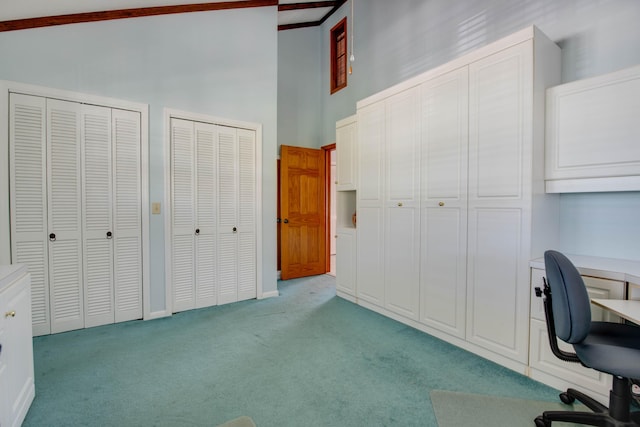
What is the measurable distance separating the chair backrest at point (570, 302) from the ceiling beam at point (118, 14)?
13.6 ft

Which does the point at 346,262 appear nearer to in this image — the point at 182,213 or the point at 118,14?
the point at 182,213

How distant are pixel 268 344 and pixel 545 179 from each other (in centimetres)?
259

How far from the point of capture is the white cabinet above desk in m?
1.86

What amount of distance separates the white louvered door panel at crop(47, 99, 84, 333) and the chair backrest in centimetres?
378

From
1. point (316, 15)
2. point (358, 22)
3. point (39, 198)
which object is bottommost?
point (39, 198)

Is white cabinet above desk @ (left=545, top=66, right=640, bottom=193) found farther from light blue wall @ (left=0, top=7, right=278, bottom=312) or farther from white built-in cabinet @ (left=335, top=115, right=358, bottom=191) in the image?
light blue wall @ (left=0, top=7, right=278, bottom=312)

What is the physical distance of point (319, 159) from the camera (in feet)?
17.4

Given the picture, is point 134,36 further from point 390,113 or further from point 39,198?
point 390,113

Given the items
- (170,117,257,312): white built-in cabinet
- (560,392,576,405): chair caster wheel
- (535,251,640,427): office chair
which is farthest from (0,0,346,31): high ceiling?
(560,392,576,405): chair caster wheel

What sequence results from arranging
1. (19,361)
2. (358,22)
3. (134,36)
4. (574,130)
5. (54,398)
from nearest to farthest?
(19,361) < (54,398) < (574,130) < (134,36) < (358,22)

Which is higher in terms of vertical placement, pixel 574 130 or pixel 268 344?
pixel 574 130

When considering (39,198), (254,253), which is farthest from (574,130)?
(39,198)

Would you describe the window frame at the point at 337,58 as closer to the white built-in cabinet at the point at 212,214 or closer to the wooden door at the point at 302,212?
the wooden door at the point at 302,212

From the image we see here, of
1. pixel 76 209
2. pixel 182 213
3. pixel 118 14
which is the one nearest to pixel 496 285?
pixel 182 213
